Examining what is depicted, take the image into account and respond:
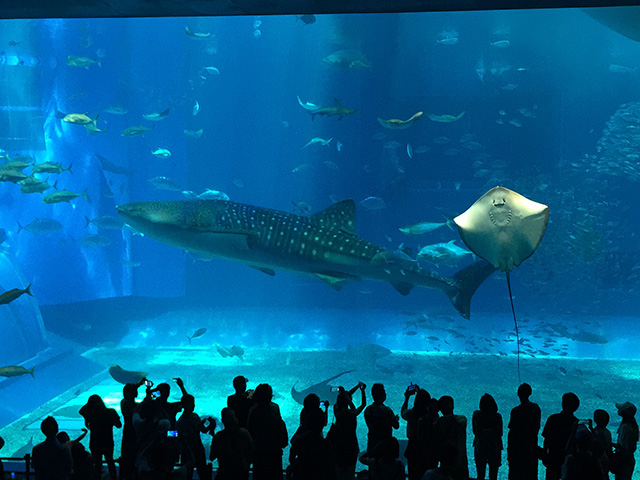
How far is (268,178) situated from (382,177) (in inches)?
275

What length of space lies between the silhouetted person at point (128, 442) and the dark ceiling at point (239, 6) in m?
4.08

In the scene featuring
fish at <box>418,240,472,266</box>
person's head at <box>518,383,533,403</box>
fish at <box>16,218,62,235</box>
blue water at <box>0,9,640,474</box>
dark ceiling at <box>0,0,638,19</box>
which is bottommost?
person's head at <box>518,383,533,403</box>

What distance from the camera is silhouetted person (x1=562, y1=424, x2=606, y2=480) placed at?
2.70 m

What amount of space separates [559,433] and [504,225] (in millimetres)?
2023

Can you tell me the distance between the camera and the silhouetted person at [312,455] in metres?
2.81

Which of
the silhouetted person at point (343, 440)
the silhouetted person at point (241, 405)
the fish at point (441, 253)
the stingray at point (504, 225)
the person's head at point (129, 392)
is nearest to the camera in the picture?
the silhouetted person at point (343, 440)

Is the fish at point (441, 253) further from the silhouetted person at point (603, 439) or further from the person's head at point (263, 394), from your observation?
the person's head at point (263, 394)

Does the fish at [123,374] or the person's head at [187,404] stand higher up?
the fish at [123,374]

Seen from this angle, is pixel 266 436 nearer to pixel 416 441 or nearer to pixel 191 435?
pixel 191 435

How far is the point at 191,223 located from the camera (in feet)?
18.5

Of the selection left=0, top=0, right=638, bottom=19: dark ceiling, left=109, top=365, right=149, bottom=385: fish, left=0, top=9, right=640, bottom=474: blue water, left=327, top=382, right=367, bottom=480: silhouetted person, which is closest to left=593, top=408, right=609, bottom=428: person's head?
left=327, top=382, right=367, bottom=480: silhouetted person

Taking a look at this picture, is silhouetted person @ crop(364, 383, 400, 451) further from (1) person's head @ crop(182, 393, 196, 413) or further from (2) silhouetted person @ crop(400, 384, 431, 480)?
(1) person's head @ crop(182, 393, 196, 413)

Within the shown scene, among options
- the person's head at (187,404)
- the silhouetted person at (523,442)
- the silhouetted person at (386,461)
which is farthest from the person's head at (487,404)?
the person's head at (187,404)

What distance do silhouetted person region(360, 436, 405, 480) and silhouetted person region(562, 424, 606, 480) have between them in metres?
0.88
